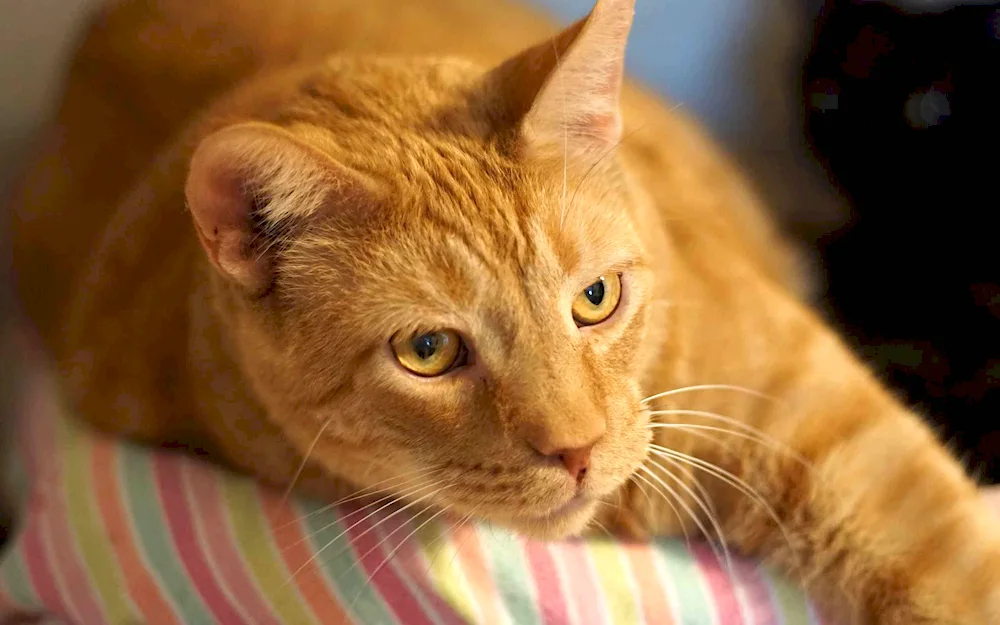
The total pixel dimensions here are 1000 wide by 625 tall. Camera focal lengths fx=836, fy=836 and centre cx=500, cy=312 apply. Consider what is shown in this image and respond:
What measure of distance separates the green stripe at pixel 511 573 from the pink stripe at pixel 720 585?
0.23 metres

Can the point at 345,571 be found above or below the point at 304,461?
below

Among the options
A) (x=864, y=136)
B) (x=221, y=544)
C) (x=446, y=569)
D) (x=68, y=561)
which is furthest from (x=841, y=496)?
(x=68, y=561)

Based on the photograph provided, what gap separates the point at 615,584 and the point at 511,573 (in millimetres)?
136

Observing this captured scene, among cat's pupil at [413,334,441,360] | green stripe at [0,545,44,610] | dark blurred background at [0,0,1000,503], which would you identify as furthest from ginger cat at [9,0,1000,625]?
dark blurred background at [0,0,1000,503]

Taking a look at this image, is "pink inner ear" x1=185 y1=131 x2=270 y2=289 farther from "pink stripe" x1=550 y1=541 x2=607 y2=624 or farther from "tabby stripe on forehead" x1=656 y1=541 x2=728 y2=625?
"tabby stripe on forehead" x1=656 y1=541 x2=728 y2=625

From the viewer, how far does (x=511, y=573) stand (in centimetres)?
107

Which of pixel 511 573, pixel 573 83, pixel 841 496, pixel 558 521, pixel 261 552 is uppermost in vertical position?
pixel 573 83

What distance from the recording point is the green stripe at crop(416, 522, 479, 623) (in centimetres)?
103

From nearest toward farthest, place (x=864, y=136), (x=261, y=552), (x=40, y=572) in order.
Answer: (x=261, y=552), (x=40, y=572), (x=864, y=136)

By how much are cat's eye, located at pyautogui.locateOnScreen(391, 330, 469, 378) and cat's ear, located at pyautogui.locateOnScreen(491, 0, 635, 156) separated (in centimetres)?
25

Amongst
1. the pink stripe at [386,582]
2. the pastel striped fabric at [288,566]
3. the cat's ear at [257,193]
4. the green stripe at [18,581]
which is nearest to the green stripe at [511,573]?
the pastel striped fabric at [288,566]

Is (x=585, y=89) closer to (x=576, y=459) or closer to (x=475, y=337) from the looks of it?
(x=475, y=337)

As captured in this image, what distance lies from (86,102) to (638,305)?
3.85 feet

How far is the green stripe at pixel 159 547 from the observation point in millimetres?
1171
